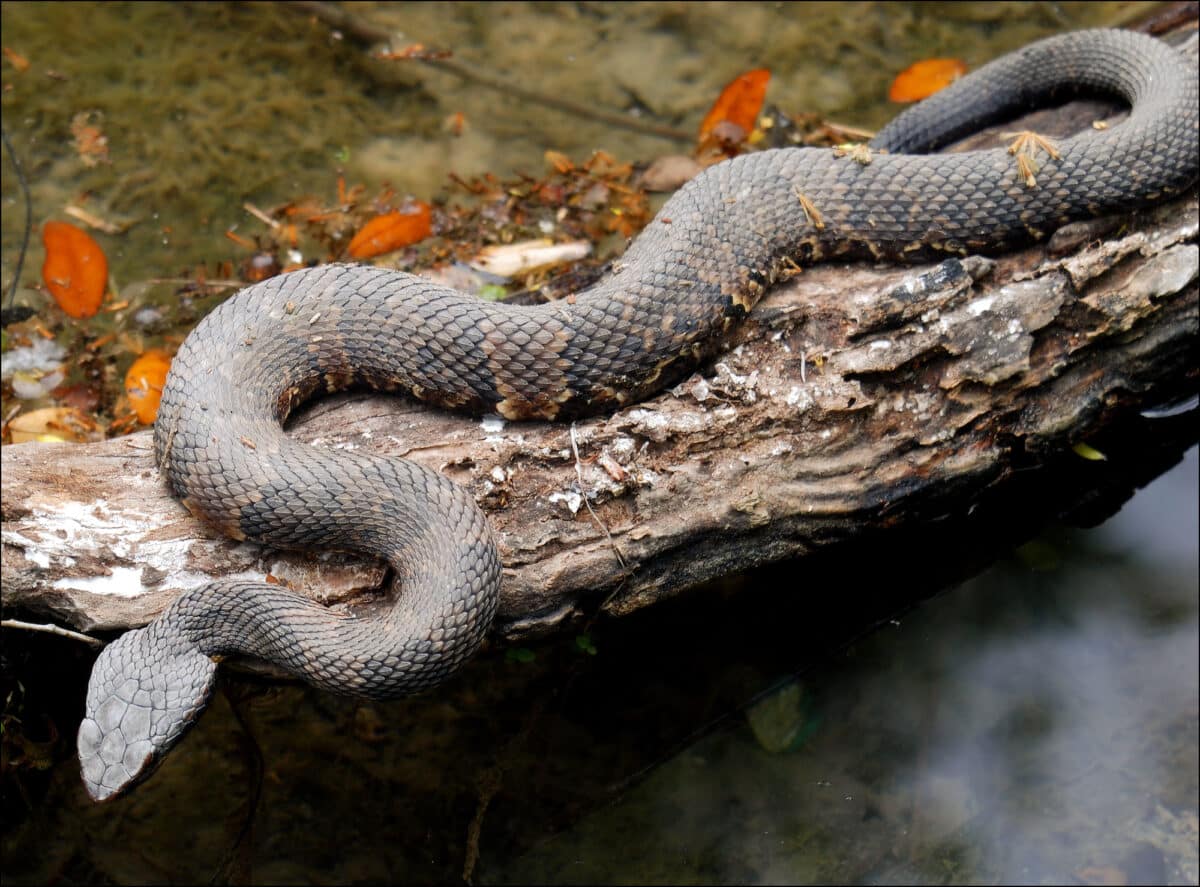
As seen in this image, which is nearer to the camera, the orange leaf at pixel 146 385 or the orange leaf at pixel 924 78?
the orange leaf at pixel 146 385

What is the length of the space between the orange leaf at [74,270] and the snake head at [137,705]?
10.5 feet

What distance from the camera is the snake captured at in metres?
3.92

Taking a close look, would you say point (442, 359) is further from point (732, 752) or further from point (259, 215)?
point (259, 215)

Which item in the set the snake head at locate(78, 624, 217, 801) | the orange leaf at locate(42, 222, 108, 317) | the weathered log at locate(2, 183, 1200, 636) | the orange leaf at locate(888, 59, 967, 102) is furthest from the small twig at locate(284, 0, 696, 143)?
the snake head at locate(78, 624, 217, 801)

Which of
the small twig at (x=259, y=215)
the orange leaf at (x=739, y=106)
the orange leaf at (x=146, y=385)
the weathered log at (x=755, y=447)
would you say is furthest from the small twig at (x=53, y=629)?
the orange leaf at (x=739, y=106)

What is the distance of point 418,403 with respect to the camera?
4582 mm

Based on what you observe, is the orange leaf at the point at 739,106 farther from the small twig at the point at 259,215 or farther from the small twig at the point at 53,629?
the small twig at the point at 53,629

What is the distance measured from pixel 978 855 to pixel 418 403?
3638 millimetres

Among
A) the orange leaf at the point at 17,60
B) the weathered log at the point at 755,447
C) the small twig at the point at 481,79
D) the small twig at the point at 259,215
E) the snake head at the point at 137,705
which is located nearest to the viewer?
the snake head at the point at 137,705

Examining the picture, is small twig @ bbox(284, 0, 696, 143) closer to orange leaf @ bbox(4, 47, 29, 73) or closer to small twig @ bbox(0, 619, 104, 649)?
orange leaf @ bbox(4, 47, 29, 73)

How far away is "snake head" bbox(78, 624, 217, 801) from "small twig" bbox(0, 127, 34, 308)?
3.48m

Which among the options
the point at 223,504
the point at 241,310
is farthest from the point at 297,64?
the point at 223,504

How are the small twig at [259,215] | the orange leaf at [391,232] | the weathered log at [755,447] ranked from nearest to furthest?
the weathered log at [755,447] < the orange leaf at [391,232] < the small twig at [259,215]

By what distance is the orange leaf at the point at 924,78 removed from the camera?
7305mm
